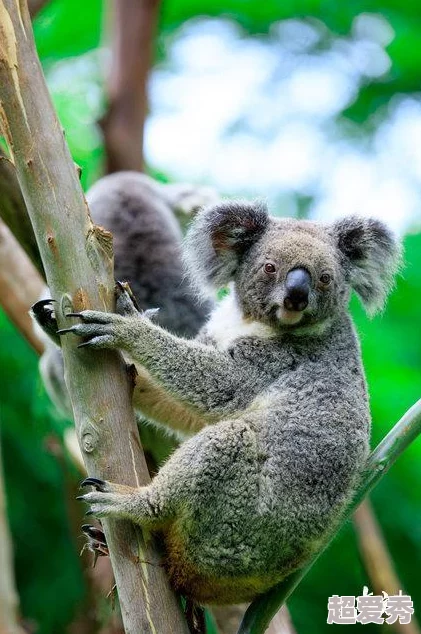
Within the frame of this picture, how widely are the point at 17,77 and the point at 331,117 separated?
26.2ft

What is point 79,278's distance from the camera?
2.99 m

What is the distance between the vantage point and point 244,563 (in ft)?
10.3

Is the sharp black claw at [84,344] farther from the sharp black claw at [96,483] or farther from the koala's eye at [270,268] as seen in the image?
the koala's eye at [270,268]

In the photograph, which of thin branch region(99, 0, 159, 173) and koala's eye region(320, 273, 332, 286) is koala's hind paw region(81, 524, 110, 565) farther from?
thin branch region(99, 0, 159, 173)

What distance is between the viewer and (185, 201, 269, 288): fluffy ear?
12.6ft

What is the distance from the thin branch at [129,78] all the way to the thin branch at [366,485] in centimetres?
523

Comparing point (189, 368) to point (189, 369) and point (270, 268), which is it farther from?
point (270, 268)

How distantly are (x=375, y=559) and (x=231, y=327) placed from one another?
10.1 ft

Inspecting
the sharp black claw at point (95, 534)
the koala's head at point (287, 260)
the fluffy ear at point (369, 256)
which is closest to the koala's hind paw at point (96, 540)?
the sharp black claw at point (95, 534)

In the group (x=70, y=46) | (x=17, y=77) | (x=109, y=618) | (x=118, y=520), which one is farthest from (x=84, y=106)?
(x=118, y=520)

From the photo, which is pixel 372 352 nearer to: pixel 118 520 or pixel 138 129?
pixel 138 129

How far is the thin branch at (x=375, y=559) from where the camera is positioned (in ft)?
19.9

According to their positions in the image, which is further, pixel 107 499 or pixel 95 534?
pixel 95 534

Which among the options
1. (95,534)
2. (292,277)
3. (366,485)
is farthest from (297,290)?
(95,534)
